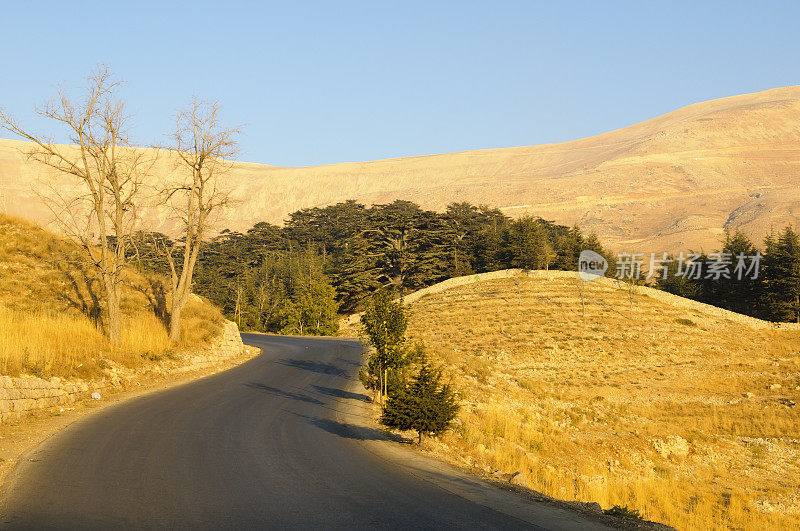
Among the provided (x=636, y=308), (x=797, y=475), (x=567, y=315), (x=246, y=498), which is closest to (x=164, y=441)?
(x=246, y=498)

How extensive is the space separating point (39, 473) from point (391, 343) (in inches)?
383

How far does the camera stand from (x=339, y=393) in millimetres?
20531

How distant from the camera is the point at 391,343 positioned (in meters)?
17.2

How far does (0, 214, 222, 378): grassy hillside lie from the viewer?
57.3 ft

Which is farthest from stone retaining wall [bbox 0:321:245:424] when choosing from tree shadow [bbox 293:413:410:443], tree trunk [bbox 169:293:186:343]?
tree shadow [bbox 293:413:410:443]

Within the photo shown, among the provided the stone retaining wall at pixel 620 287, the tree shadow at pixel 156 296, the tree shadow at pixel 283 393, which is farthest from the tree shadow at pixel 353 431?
the stone retaining wall at pixel 620 287

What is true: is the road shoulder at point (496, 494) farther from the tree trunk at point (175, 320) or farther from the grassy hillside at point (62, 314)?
the tree trunk at point (175, 320)

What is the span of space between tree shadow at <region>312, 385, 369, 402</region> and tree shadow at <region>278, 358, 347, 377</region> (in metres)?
3.71

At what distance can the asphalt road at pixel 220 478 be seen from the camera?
7539 mm

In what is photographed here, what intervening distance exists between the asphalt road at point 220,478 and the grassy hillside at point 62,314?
132 inches

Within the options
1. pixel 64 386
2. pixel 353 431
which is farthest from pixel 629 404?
pixel 64 386

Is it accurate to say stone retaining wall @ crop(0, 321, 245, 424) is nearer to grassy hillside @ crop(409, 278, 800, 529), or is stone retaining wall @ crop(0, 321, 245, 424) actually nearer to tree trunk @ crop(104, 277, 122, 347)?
tree trunk @ crop(104, 277, 122, 347)

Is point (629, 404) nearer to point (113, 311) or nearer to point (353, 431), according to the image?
point (353, 431)

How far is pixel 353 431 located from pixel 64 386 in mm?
9402
